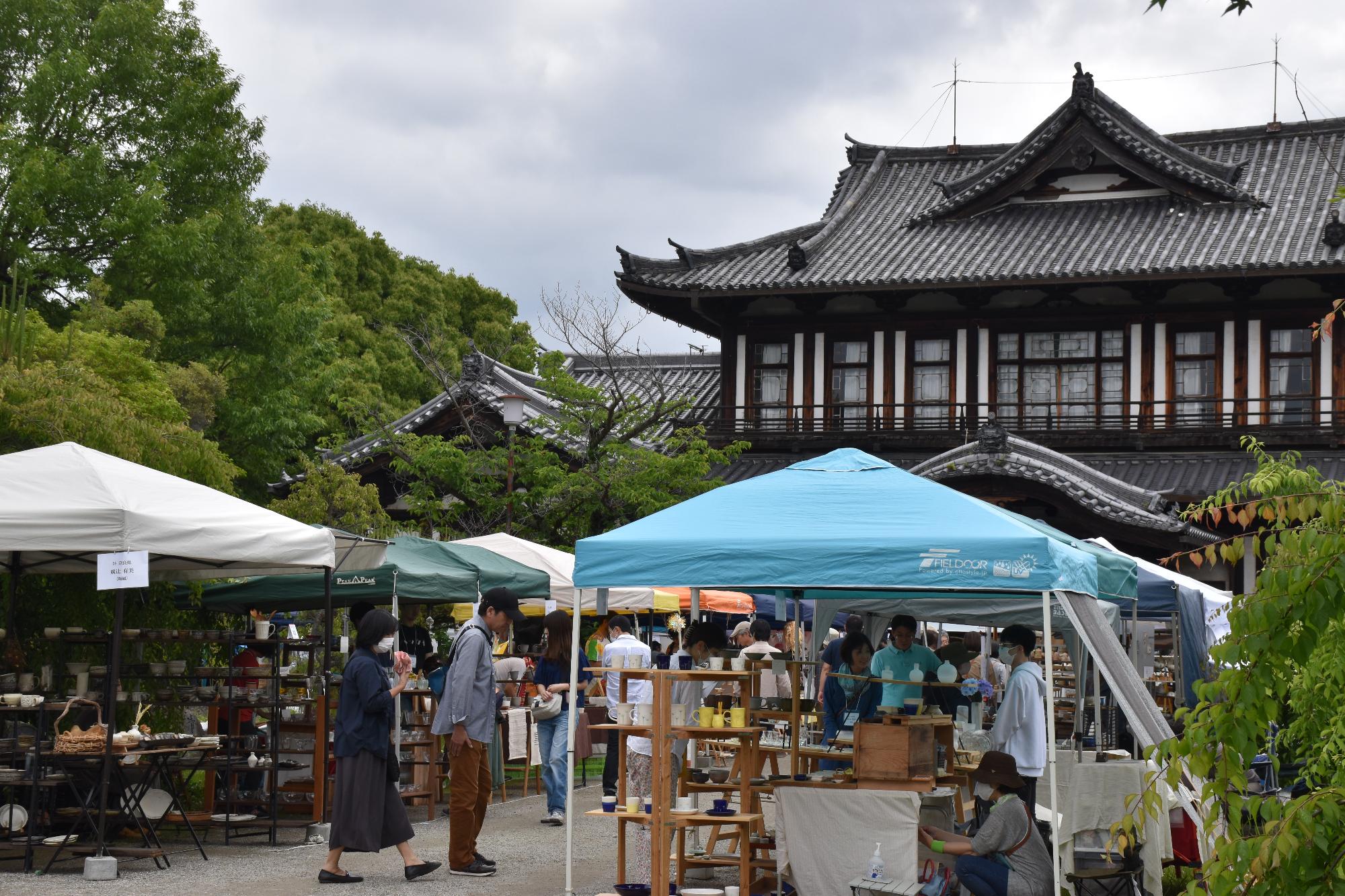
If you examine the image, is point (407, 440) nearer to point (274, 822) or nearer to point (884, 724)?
point (274, 822)

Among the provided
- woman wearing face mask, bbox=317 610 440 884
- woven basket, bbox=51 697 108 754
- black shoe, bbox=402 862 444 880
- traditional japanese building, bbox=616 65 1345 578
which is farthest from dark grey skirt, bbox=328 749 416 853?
traditional japanese building, bbox=616 65 1345 578

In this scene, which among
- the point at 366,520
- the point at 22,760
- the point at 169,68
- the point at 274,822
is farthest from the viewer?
the point at 169,68

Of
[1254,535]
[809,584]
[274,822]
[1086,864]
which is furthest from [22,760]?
[1254,535]

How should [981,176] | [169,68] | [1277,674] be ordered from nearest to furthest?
[1277,674], [981,176], [169,68]

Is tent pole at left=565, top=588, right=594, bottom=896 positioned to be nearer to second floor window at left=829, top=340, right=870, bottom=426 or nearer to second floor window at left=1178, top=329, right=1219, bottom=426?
second floor window at left=829, top=340, right=870, bottom=426

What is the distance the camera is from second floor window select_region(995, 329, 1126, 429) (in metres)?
24.9

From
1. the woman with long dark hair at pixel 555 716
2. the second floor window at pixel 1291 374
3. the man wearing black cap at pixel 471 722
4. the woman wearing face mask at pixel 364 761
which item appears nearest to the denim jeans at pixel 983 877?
the man wearing black cap at pixel 471 722

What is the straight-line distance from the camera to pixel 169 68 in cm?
→ 3059

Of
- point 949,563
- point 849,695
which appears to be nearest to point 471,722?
point 849,695

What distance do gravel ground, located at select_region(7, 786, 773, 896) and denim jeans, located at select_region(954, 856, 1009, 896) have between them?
2365mm

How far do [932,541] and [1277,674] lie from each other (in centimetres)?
448

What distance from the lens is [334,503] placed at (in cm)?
2183

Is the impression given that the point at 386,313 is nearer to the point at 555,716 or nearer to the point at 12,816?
the point at 555,716

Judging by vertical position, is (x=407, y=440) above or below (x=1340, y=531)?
above
